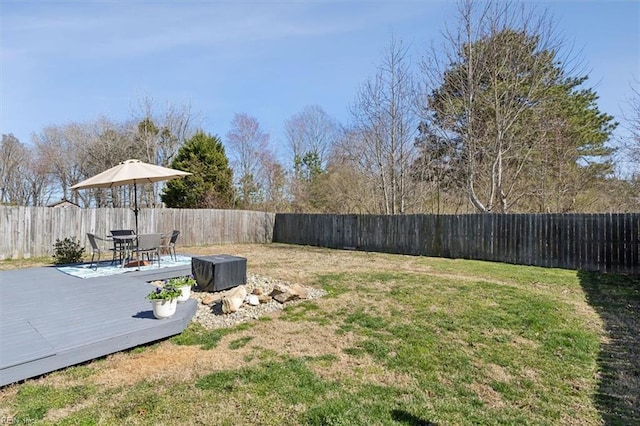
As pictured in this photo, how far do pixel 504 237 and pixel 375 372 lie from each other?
8.18 meters

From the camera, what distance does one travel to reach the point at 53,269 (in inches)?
250

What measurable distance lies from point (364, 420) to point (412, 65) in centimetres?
1330

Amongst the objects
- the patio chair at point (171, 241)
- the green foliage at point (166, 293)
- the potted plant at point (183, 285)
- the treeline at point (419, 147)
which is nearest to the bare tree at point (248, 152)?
the treeline at point (419, 147)

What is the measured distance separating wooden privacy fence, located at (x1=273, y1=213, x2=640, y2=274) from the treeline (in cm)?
148

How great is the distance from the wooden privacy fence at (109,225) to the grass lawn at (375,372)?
8418 mm

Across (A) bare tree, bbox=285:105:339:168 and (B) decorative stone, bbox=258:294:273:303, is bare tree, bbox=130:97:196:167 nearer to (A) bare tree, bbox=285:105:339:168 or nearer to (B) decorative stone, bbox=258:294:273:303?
(A) bare tree, bbox=285:105:339:168

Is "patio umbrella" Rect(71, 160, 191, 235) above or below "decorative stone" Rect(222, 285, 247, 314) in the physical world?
above

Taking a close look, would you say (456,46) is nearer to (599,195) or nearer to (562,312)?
(599,195)

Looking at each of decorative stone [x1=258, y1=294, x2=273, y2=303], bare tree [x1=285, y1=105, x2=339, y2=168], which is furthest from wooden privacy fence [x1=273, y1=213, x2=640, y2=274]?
bare tree [x1=285, y1=105, x2=339, y2=168]

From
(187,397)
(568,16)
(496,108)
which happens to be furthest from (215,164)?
(187,397)

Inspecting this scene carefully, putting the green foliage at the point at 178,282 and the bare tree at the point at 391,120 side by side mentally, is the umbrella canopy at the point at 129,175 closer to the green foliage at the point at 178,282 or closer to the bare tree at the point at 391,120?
the green foliage at the point at 178,282

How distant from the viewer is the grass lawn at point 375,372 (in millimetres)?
2131

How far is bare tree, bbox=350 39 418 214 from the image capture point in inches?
517

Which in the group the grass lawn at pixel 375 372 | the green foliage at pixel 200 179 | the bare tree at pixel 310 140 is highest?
the bare tree at pixel 310 140
